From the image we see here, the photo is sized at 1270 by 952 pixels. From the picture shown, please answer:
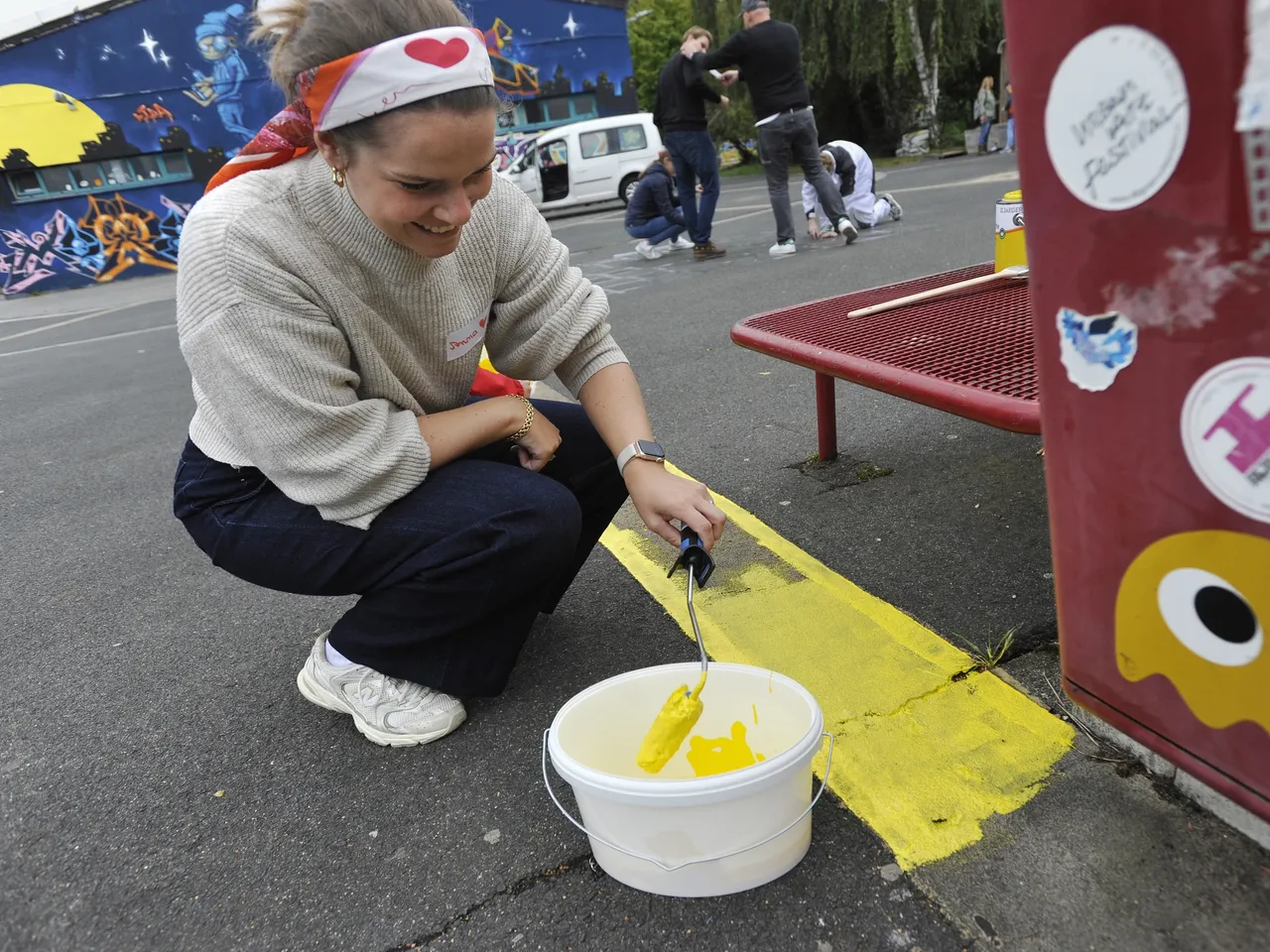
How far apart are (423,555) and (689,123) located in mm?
6515

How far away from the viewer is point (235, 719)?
188cm

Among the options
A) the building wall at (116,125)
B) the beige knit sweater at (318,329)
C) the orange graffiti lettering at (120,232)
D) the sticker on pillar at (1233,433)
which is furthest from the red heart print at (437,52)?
the orange graffiti lettering at (120,232)

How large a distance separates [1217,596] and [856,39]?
19.5 metres

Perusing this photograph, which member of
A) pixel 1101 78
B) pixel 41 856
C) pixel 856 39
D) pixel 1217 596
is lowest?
pixel 41 856

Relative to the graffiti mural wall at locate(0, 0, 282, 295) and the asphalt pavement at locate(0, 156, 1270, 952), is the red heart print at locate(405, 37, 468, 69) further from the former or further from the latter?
the graffiti mural wall at locate(0, 0, 282, 295)

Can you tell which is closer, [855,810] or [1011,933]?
[1011,933]

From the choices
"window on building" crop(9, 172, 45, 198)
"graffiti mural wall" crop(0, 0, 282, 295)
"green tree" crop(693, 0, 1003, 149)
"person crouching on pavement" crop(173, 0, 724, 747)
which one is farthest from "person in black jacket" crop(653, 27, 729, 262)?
"window on building" crop(9, 172, 45, 198)

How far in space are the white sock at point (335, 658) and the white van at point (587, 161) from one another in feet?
50.6

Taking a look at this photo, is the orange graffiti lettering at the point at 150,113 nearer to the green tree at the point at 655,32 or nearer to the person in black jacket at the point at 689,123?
the person in black jacket at the point at 689,123

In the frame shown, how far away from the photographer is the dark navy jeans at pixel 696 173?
735 cm

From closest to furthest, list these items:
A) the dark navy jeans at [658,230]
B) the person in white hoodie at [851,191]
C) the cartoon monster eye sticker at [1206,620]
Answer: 1. the cartoon monster eye sticker at [1206,620]
2. the person in white hoodie at [851,191]
3. the dark navy jeans at [658,230]

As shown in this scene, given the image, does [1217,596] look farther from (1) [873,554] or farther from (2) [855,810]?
(1) [873,554]

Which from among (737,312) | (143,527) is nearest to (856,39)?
(737,312)

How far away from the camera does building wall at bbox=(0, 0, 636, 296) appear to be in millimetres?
16844
